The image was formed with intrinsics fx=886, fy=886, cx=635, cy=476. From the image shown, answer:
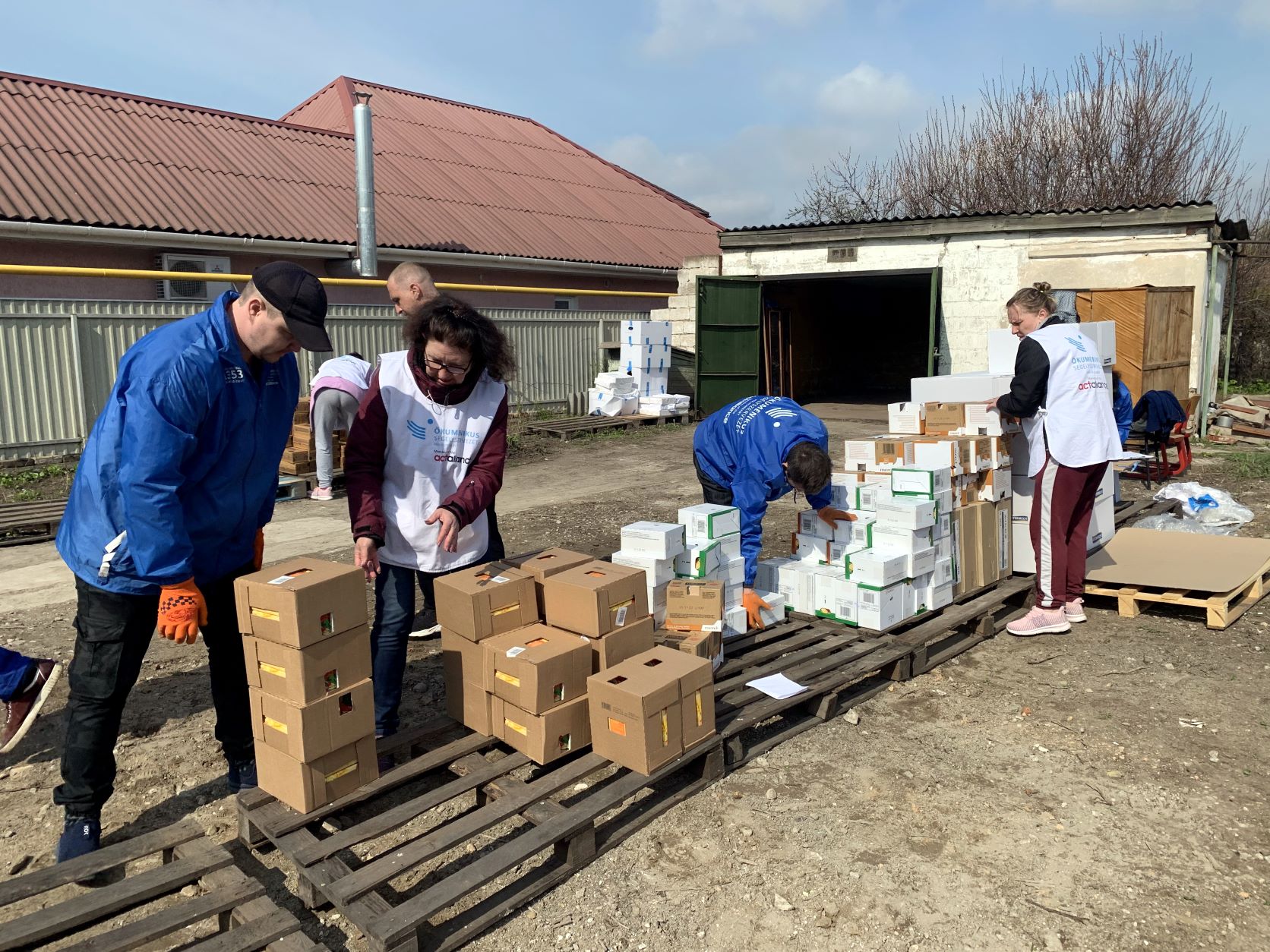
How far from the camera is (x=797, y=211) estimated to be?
2814cm

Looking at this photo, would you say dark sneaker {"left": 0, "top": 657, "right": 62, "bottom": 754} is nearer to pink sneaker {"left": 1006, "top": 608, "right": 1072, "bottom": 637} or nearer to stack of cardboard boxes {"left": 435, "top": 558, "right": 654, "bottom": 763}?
stack of cardboard boxes {"left": 435, "top": 558, "right": 654, "bottom": 763}

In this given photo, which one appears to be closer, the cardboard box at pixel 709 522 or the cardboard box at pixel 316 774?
the cardboard box at pixel 316 774

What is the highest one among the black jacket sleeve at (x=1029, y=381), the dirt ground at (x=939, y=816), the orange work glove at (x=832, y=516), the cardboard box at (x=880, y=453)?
the black jacket sleeve at (x=1029, y=381)

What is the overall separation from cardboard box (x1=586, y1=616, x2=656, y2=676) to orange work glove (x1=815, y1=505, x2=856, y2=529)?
5.31 feet

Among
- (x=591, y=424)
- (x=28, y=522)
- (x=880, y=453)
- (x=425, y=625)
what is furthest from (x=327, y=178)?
(x=880, y=453)

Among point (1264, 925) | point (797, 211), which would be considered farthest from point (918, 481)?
point (797, 211)

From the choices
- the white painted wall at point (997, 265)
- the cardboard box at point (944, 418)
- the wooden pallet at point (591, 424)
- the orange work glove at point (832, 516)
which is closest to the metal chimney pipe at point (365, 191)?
the wooden pallet at point (591, 424)

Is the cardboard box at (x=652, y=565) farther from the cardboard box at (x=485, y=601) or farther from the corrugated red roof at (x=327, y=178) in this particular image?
the corrugated red roof at (x=327, y=178)

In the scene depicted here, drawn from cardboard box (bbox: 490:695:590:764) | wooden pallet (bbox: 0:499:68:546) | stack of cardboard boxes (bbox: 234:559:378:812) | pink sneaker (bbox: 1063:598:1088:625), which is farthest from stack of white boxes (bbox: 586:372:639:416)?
stack of cardboard boxes (bbox: 234:559:378:812)

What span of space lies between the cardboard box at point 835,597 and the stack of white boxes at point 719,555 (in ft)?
1.81

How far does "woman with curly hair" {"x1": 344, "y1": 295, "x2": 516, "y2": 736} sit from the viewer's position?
129 inches

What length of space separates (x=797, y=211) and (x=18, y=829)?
27809 millimetres

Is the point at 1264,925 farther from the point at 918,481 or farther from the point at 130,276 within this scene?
the point at 130,276

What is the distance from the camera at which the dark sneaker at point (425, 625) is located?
495cm
